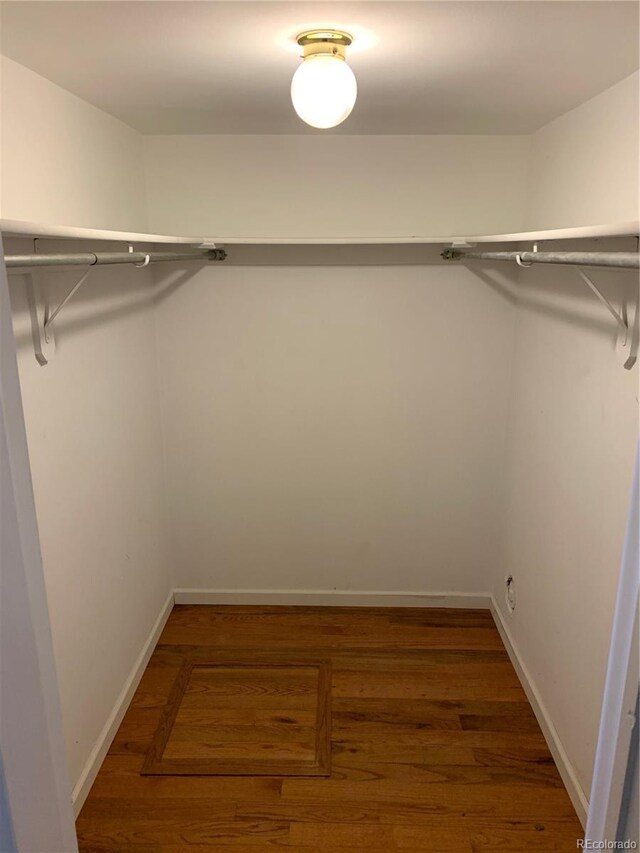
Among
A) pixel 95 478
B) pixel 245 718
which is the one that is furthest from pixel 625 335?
pixel 245 718

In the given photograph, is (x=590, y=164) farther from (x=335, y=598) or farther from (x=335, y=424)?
(x=335, y=598)

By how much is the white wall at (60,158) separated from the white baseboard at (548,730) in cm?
233

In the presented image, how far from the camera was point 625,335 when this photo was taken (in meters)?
1.73

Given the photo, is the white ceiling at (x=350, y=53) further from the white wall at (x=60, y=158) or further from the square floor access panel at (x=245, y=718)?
the square floor access panel at (x=245, y=718)

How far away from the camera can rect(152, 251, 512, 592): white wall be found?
2797 mm

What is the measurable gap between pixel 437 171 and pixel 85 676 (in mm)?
2377

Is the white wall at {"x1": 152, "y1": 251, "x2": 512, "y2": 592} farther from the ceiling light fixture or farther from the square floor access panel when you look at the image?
the ceiling light fixture

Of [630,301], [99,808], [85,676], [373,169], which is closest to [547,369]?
[630,301]

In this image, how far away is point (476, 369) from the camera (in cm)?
285

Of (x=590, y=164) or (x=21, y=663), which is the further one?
(x=590, y=164)

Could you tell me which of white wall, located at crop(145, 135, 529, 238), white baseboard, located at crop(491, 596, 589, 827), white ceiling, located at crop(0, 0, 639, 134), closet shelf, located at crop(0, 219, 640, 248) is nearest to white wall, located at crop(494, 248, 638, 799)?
white baseboard, located at crop(491, 596, 589, 827)

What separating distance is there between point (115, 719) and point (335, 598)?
47.6 inches

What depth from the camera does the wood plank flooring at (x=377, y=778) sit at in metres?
1.98

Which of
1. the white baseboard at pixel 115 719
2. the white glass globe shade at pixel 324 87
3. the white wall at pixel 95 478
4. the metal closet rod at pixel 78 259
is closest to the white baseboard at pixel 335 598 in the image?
the white baseboard at pixel 115 719
